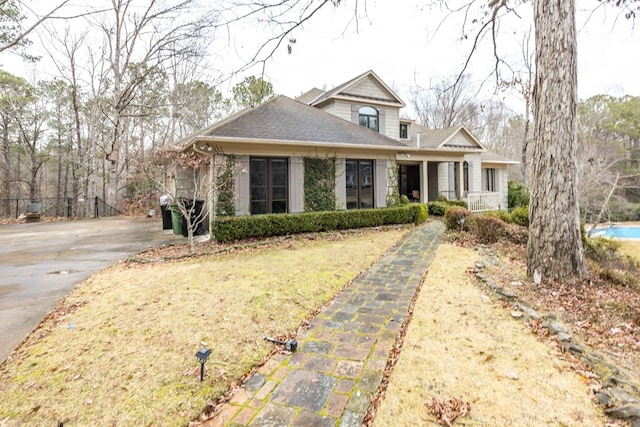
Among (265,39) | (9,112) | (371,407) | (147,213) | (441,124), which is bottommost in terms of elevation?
(371,407)

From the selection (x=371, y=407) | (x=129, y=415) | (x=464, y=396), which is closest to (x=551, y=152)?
(x=464, y=396)

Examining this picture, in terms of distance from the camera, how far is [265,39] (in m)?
5.66

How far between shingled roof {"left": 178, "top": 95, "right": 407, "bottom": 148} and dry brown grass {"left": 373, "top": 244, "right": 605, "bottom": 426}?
283 inches

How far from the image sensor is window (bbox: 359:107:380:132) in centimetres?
1520

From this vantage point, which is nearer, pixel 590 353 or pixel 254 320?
pixel 590 353

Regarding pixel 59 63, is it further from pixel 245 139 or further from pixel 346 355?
pixel 346 355

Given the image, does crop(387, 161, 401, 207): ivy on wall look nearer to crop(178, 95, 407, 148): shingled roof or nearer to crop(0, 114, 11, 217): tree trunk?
crop(178, 95, 407, 148): shingled roof

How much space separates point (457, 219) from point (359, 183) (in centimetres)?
378

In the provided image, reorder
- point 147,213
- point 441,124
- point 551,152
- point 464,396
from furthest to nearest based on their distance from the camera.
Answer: point 441,124 → point 147,213 → point 551,152 → point 464,396

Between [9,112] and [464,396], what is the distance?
27.2 m

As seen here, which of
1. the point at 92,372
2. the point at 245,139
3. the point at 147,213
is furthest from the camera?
the point at 147,213

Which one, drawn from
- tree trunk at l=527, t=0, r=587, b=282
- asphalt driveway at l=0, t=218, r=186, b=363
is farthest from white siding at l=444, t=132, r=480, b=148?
asphalt driveway at l=0, t=218, r=186, b=363

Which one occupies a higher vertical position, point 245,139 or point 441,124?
point 441,124

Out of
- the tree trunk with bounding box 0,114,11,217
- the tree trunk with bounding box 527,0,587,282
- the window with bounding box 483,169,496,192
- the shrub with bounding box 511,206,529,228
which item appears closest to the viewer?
the tree trunk with bounding box 527,0,587,282
